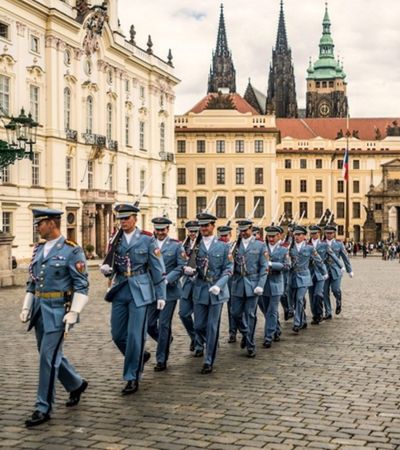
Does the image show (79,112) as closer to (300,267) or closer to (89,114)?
(89,114)

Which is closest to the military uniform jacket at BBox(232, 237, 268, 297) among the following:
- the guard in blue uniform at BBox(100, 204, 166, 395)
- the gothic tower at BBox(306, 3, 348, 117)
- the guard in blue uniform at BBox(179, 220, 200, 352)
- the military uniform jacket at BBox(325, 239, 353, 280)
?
the guard in blue uniform at BBox(179, 220, 200, 352)

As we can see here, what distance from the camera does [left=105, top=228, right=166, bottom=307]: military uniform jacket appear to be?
325 inches

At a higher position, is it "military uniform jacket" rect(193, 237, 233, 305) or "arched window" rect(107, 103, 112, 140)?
"arched window" rect(107, 103, 112, 140)

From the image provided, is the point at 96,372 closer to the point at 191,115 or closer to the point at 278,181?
the point at 191,115

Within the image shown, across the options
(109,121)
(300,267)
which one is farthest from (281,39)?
(300,267)

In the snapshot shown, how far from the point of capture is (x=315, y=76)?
430 ft

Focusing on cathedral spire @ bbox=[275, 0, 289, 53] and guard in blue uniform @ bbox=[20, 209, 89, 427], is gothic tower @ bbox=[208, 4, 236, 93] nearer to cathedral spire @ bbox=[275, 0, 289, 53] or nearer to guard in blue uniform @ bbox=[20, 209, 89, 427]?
cathedral spire @ bbox=[275, 0, 289, 53]

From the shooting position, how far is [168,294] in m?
10.1

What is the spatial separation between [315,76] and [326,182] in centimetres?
5099

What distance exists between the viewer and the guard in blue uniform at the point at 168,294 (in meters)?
9.58

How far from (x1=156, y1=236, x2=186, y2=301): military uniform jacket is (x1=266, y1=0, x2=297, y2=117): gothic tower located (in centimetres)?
11472

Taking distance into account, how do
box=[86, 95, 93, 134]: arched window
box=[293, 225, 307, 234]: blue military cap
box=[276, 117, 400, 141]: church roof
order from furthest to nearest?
1. box=[276, 117, 400, 141]: church roof
2. box=[86, 95, 93, 134]: arched window
3. box=[293, 225, 307, 234]: blue military cap

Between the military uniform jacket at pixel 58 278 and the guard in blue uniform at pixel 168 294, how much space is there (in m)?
2.18

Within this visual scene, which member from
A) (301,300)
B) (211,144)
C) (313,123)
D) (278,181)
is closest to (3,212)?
(301,300)
